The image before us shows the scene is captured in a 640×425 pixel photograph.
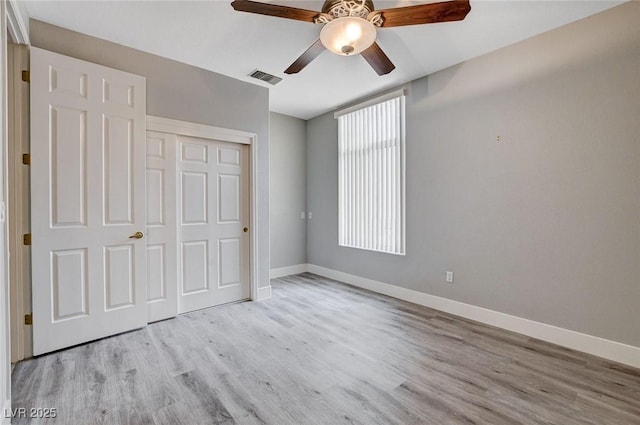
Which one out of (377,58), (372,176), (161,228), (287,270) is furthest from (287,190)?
(377,58)

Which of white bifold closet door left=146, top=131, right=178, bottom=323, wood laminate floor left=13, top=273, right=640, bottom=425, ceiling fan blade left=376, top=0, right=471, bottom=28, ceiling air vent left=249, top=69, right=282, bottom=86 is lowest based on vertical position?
wood laminate floor left=13, top=273, right=640, bottom=425

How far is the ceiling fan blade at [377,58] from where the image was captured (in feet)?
7.63

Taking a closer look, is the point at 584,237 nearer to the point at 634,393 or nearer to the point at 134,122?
the point at 634,393

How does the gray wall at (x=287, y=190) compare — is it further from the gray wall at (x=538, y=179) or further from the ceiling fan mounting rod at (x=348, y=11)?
the ceiling fan mounting rod at (x=348, y=11)

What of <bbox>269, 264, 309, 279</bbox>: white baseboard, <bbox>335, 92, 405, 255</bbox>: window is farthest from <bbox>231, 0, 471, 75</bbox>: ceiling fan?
<bbox>269, 264, 309, 279</bbox>: white baseboard

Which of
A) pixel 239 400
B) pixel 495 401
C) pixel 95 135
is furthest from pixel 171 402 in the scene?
pixel 95 135

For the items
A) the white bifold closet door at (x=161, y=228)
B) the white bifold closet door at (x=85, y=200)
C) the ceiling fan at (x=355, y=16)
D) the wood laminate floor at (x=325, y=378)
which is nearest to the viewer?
the wood laminate floor at (x=325, y=378)

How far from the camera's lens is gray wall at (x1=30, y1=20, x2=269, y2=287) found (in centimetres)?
266

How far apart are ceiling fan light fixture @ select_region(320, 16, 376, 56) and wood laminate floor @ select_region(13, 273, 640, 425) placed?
239 cm

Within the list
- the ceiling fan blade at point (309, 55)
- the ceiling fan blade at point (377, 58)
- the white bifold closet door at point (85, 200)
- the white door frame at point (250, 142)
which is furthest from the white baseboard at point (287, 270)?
the ceiling fan blade at point (377, 58)

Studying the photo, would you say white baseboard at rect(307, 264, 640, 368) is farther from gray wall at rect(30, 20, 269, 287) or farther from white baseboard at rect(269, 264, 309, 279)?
gray wall at rect(30, 20, 269, 287)

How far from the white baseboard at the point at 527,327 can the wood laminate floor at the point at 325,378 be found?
0.32 feet

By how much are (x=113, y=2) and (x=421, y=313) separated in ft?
13.4

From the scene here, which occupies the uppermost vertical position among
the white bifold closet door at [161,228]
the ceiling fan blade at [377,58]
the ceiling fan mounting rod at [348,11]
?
the ceiling fan mounting rod at [348,11]
